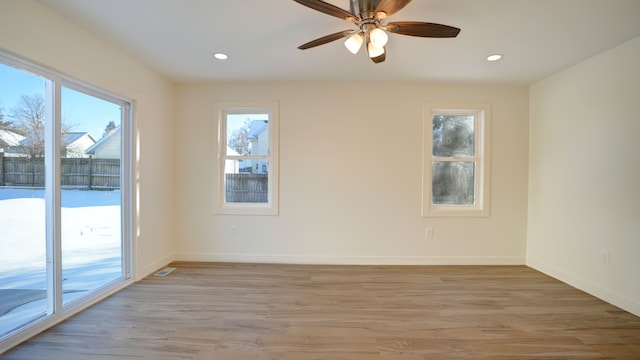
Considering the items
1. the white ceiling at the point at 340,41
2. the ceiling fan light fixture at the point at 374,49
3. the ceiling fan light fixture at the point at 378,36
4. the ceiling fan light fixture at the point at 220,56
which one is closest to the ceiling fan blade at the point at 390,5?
the ceiling fan light fixture at the point at 378,36

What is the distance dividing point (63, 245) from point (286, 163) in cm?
238

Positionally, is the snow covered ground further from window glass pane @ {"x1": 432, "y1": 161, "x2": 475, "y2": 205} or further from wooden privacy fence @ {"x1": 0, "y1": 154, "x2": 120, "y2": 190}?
window glass pane @ {"x1": 432, "y1": 161, "x2": 475, "y2": 205}

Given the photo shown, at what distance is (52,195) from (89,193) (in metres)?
0.42

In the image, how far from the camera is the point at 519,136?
145 inches

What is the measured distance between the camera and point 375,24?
5.92ft

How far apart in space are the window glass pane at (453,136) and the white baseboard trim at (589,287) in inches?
66.0

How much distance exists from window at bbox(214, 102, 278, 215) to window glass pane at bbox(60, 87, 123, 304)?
120 cm

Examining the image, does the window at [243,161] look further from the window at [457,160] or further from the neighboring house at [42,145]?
the window at [457,160]

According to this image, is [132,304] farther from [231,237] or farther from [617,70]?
[617,70]

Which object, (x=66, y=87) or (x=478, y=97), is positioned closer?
(x=66, y=87)

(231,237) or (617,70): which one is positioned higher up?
(617,70)

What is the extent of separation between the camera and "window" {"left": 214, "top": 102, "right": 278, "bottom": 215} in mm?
3777

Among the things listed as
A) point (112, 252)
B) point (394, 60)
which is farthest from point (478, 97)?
point (112, 252)

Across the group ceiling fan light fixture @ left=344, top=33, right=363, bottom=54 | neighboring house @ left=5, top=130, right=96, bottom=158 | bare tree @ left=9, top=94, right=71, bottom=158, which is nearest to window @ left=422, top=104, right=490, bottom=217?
ceiling fan light fixture @ left=344, top=33, right=363, bottom=54
